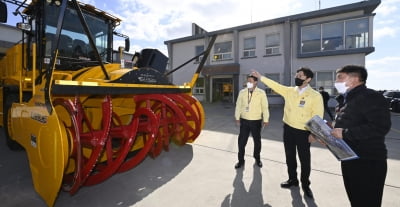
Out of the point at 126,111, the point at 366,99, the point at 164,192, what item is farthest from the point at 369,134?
the point at 126,111

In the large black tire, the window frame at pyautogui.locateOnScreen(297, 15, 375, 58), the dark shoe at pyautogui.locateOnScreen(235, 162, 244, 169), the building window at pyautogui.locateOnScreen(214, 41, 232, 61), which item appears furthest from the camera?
the building window at pyautogui.locateOnScreen(214, 41, 232, 61)

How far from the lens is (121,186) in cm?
323

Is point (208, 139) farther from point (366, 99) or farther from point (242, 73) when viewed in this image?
point (242, 73)

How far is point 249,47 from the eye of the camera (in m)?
17.5

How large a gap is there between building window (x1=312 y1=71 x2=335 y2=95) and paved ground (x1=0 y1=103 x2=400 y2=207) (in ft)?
34.9

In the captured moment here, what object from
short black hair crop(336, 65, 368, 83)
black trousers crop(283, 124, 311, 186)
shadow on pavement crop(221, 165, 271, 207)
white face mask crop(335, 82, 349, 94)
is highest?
short black hair crop(336, 65, 368, 83)

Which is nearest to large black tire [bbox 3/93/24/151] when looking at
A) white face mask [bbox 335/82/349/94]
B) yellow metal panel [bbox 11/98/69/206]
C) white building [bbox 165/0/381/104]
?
yellow metal panel [bbox 11/98/69/206]

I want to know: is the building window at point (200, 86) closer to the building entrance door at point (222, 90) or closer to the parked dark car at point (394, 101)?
the building entrance door at point (222, 90)

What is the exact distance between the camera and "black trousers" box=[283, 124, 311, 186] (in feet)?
10.2

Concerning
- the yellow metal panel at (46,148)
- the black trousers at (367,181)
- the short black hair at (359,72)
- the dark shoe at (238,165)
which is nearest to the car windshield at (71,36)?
the yellow metal panel at (46,148)

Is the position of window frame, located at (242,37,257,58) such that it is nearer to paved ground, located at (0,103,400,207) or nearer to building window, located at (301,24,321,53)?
building window, located at (301,24,321,53)

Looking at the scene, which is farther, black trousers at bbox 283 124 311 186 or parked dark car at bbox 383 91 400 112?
parked dark car at bbox 383 91 400 112

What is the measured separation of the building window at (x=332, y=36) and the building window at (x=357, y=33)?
0.37 m

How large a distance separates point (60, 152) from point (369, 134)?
9.90 ft
